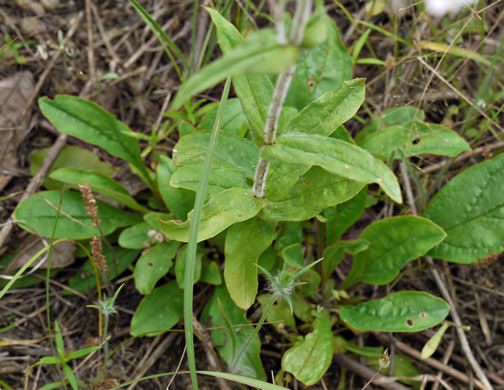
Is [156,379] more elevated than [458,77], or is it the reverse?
[458,77]

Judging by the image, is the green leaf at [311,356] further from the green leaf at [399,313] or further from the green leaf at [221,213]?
the green leaf at [221,213]

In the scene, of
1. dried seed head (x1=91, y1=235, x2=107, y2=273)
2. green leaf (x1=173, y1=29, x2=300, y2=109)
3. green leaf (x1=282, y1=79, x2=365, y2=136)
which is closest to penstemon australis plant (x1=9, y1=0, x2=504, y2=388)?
green leaf (x1=282, y1=79, x2=365, y2=136)

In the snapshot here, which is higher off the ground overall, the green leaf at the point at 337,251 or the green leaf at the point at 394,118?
the green leaf at the point at 394,118

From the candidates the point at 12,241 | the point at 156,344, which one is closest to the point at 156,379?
the point at 156,344

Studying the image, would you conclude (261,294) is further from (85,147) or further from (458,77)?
(458,77)

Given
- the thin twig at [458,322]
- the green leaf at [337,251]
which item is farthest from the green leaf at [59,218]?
the thin twig at [458,322]

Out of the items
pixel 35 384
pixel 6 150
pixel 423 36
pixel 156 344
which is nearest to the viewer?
pixel 35 384

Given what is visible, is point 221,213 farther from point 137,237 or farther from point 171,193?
point 137,237

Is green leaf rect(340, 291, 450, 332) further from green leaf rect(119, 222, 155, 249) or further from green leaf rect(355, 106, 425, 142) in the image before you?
green leaf rect(119, 222, 155, 249)
